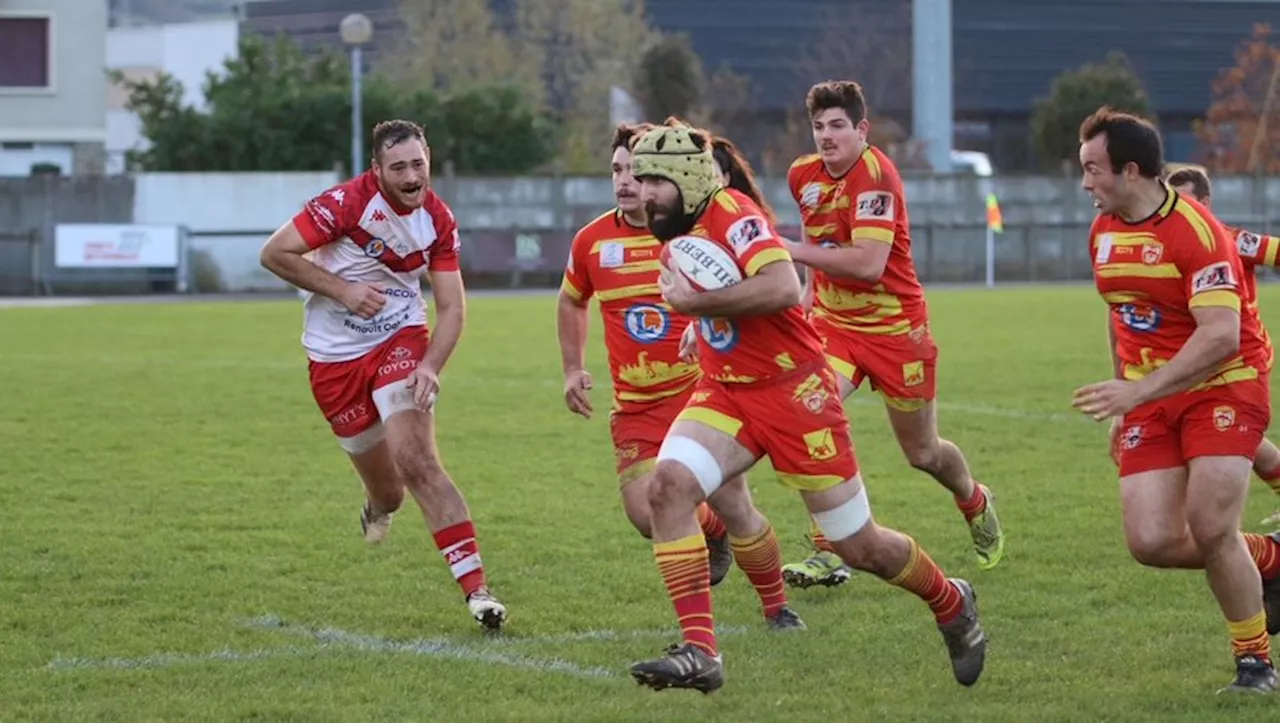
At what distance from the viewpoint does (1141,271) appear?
21.9 feet

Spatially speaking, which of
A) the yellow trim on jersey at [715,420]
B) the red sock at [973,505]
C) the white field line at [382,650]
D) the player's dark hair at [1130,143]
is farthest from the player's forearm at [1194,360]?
the red sock at [973,505]

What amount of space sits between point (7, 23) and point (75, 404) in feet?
118

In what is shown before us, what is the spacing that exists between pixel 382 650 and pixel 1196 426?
3.05 meters

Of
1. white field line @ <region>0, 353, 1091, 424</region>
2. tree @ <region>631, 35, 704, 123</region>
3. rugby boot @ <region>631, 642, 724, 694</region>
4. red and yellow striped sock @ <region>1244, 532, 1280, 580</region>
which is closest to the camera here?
rugby boot @ <region>631, 642, 724, 694</region>

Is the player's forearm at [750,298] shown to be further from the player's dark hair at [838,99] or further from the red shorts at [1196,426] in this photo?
the player's dark hair at [838,99]

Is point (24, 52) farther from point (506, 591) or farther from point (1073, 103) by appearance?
point (506, 591)

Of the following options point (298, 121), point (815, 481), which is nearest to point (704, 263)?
point (815, 481)

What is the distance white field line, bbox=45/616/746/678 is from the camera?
711cm

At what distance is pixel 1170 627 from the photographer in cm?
769

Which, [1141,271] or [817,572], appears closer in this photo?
[1141,271]

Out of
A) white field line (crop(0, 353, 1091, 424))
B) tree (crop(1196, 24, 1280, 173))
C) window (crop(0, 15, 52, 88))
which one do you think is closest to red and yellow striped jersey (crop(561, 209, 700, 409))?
white field line (crop(0, 353, 1091, 424))

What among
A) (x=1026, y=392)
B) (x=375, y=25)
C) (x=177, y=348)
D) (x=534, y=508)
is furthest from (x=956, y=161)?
(x=534, y=508)

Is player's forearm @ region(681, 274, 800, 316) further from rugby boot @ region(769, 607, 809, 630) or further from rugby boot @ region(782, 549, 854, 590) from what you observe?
rugby boot @ region(782, 549, 854, 590)

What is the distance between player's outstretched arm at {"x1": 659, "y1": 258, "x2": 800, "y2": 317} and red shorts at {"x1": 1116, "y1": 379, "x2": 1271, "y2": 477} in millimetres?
1316
